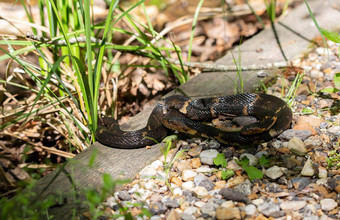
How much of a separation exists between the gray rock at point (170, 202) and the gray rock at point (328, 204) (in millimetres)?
1017

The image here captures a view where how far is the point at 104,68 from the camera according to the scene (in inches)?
183

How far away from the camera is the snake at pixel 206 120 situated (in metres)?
3.35

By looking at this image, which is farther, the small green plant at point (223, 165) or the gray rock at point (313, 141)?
the gray rock at point (313, 141)

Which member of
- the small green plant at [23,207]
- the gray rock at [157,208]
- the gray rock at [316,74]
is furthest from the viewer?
the gray rock at [316,74]

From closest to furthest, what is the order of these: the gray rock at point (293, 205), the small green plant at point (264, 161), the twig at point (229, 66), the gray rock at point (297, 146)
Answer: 1. the gray rock at point (293, 205)
2. the small green plant at point (264, 161)
3. the gray rock at point (297, 146)
4. the twig at point (229, 66)

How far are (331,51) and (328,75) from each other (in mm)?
670

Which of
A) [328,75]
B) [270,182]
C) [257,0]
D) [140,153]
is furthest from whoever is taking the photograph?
[257,0]

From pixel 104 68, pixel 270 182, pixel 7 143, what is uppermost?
pixel 104 68

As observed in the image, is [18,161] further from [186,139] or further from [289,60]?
[289,60]

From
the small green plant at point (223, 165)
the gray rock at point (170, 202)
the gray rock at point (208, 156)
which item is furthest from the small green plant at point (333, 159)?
the gray rock at point (170, 202)

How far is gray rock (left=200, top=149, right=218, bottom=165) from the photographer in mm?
3193

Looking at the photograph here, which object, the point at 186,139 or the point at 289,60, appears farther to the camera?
the point at 289,60

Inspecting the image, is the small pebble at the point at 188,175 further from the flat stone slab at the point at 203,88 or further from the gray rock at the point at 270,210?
the gray rock at the point at 270,210

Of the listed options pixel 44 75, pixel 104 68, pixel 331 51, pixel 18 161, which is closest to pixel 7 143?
pixel 18 161
